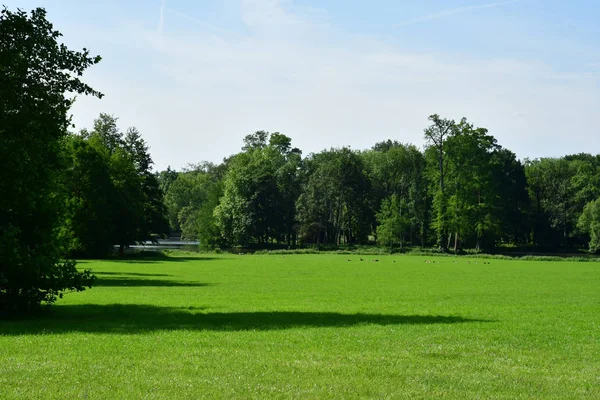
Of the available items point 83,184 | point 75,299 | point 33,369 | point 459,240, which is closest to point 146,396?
point 33,369

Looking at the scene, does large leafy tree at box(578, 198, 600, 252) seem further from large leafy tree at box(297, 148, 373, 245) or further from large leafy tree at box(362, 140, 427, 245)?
large leafy tree at box(297, 148, 373, 245)

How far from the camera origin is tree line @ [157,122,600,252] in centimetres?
11000

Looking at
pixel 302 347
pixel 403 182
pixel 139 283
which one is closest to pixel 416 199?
pixel 403 182

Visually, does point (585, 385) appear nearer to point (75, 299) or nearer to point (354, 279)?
point (75, 299)

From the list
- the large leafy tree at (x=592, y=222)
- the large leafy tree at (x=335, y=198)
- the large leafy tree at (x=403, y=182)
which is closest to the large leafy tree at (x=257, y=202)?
the large leafy tree at (x=335, y=198)

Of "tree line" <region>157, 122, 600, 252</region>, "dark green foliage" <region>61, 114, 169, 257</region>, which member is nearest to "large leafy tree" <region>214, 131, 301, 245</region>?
"tree line" <region>157, 122, 600, 252</region>

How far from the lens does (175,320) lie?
2256cm

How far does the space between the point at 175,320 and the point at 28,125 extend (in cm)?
861

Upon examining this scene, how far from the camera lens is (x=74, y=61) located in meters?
23.7

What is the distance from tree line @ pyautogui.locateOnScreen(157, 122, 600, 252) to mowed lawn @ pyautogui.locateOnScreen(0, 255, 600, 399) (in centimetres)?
7808

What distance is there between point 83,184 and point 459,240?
216ft

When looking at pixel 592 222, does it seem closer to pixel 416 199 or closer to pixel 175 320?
pixel 416 199

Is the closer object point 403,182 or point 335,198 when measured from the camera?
point 335,198

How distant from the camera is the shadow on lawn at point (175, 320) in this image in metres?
20.2
